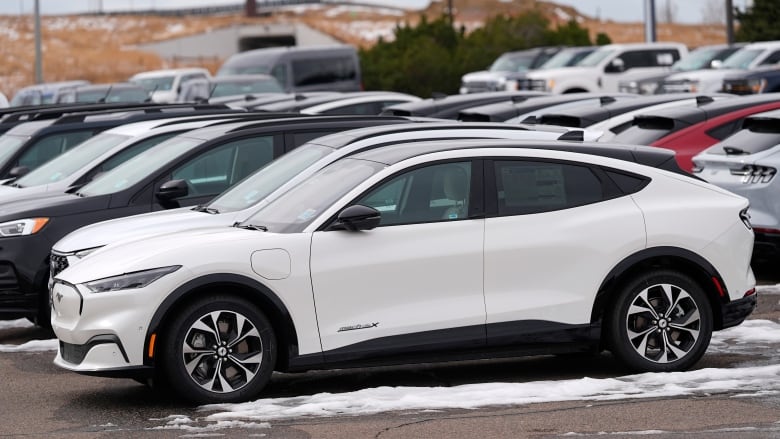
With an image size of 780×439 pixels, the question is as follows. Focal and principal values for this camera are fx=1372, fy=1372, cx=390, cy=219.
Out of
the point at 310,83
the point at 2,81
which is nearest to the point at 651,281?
the point at 310,83

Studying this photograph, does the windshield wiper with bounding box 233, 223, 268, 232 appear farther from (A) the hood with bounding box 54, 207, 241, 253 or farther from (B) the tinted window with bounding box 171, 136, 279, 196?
(B) the tinted window with bounding box 171, 136, 279, 196

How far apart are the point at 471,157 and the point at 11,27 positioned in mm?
112248

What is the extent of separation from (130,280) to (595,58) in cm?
2987

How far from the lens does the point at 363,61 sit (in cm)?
4791

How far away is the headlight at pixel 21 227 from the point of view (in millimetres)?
10305

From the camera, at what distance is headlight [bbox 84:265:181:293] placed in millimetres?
7531

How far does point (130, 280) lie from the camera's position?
7.54m

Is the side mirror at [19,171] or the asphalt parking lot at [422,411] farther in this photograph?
the side mirror at [19,171]

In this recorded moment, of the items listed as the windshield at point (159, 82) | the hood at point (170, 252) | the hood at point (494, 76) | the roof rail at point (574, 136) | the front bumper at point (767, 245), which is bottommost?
the front bumper at point (767, 245)

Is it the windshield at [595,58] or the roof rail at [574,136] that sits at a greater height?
the windshield at [595,58]

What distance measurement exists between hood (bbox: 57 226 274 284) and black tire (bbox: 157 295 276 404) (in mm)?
245

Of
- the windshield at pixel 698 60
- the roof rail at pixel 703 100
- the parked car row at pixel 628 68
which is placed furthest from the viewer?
the windshield at pixel 698 60

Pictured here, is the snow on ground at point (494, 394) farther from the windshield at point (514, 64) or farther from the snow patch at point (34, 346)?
the windshield at point (514, 64)

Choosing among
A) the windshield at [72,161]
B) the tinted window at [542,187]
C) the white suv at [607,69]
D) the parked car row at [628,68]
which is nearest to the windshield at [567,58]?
the parked car row at [628,68]
